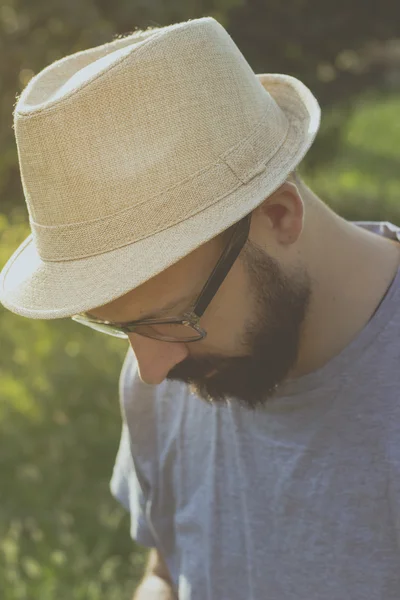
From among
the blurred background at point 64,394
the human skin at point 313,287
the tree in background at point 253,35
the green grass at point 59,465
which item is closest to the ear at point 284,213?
the human skin at point 313,287

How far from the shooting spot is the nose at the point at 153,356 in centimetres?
193

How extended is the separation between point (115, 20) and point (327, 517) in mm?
5196

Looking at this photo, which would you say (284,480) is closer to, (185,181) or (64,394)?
(185,181)

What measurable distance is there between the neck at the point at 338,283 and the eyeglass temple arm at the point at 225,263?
188 millimetres

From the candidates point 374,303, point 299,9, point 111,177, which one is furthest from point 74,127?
point 299,9

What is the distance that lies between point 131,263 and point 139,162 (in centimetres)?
19

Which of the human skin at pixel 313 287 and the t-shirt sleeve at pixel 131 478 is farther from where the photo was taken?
the t-shirt sleeve at pixel 131 478

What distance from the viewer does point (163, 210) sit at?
1691 millimetres

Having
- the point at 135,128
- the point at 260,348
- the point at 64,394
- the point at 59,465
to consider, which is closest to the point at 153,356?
the point at 260,348

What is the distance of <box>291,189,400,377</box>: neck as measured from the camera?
6.28 feet

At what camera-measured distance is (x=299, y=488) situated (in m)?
1.99

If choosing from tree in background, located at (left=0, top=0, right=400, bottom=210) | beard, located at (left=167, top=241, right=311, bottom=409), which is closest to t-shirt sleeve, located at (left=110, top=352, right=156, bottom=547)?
beard, located at (left=167, top=241, right=311, bottom=409)

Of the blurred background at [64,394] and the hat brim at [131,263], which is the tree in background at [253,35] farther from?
the hat brim at [131,263]

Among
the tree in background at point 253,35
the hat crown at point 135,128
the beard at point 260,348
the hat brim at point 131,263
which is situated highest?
the hat crown at point 135,128
